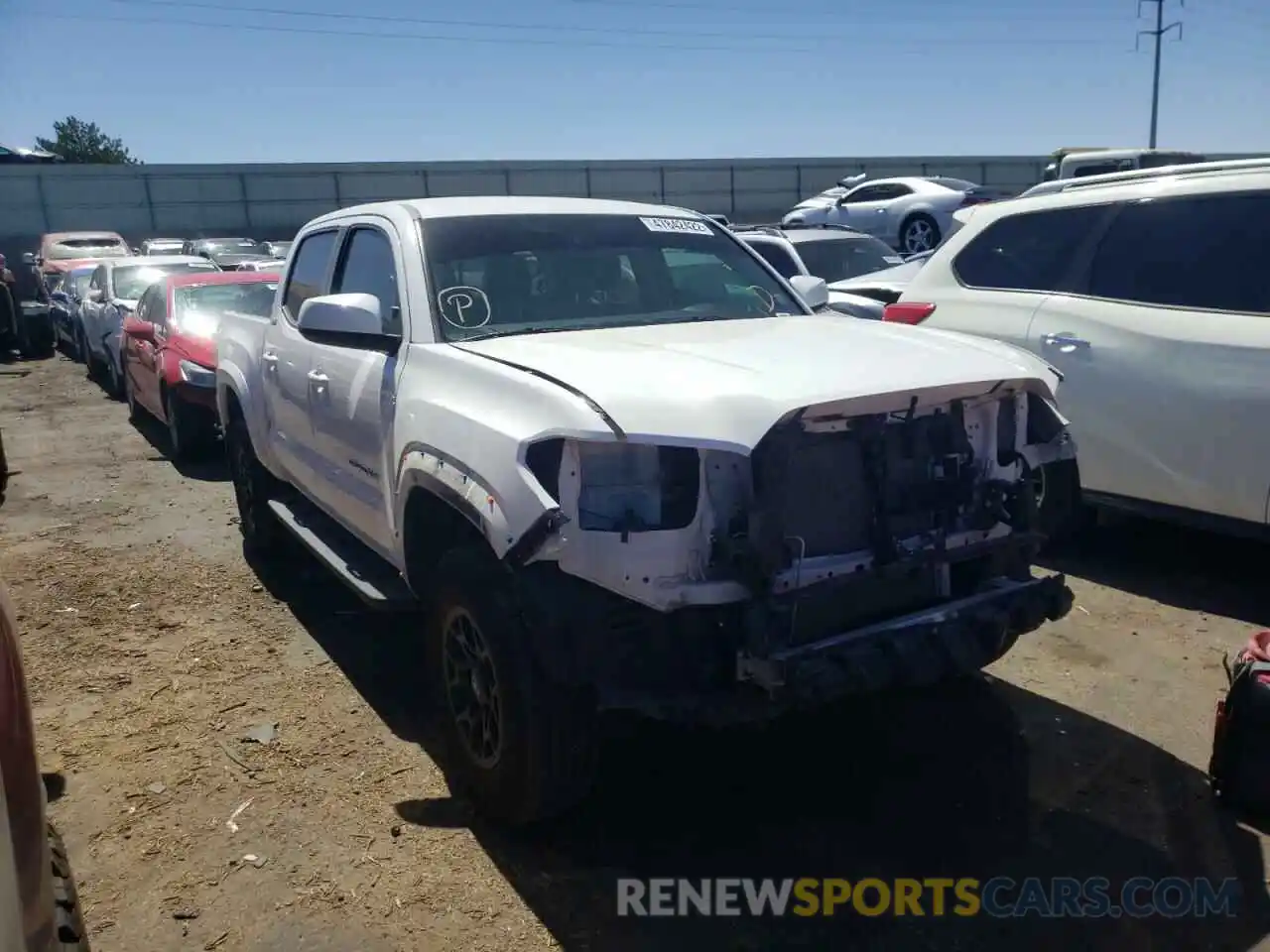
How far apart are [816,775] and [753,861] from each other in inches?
22.2

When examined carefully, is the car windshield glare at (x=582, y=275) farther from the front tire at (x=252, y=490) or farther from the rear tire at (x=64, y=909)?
the front tire at (x=252, y=490)

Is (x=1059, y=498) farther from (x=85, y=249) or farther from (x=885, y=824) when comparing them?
(x=85, y=249)

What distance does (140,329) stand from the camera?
1017 centimetres

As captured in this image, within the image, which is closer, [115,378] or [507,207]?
[507,207]

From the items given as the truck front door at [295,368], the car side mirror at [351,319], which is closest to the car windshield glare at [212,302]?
the truck front door at [295,368]

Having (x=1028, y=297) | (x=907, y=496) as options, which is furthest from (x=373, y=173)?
(x=907, y=496)

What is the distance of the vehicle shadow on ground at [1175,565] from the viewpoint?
5180 millimetres

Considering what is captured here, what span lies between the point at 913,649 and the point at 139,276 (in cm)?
1330

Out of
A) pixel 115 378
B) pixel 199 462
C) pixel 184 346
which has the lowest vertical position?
pixel 199 462

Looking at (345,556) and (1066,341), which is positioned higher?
(1066,341)

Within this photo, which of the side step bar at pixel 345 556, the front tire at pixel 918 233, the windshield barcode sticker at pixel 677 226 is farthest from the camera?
the front tire at pixel 918 233

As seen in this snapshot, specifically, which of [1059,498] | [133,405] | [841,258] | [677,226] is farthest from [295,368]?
[841,258]

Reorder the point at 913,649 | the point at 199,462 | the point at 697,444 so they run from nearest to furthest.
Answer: the point at 697,444, the point at 913,649, the point at 199,462

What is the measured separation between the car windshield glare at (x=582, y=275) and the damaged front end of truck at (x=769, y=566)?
1187 mm
